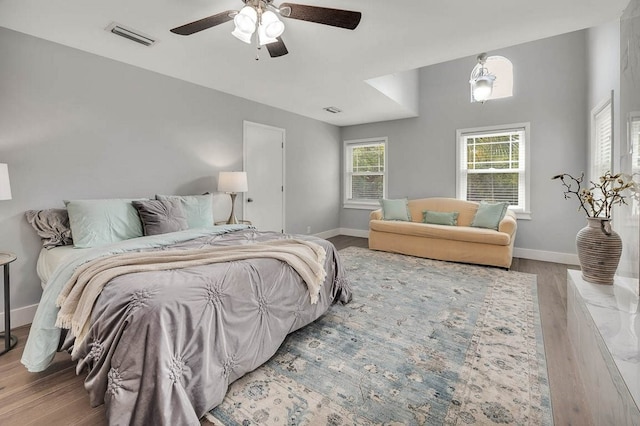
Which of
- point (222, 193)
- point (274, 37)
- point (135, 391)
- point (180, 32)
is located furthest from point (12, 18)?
point (135, 391)

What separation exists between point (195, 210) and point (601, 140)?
490cm

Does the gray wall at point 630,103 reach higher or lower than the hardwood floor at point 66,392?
higher

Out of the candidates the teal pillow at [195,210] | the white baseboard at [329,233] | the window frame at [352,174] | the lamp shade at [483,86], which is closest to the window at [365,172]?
the window frame at [352,174]

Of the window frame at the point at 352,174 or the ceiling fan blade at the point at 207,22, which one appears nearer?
the ceiling fan blade at the point at 207,22

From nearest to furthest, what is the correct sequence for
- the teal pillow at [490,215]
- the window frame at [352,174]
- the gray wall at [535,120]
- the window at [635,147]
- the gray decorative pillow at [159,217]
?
the window at [635,147], the gray decorative pillow at [159,217], the gray wall at [535,120], the teal pillow at [490,215], the window frame at [352,174]

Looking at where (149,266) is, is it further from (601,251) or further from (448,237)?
(448,237)

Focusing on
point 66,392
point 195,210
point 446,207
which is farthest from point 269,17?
A: point 446,207

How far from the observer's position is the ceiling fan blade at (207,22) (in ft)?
6.32

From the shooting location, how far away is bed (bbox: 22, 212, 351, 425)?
128cm

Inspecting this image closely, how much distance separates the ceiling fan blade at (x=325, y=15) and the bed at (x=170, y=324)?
5.29 ft

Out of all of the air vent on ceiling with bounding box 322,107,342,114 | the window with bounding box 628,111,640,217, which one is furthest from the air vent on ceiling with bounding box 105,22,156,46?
→ the window with bounding box 628,111,640,217

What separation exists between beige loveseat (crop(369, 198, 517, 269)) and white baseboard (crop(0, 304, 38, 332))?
438cm

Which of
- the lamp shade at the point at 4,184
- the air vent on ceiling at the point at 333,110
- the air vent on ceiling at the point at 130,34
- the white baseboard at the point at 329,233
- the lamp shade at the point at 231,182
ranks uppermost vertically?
the air vent on ceiling at the point at 333,110

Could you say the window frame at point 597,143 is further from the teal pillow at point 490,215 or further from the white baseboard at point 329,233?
the white baseboard at point 329,233
